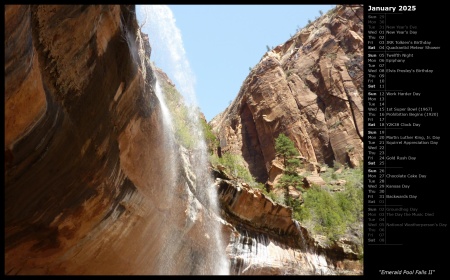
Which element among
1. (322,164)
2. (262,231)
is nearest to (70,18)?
(262,231)

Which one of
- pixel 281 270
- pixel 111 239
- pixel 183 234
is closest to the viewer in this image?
pixel 111 239

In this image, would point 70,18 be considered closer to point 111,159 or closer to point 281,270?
point 111,159

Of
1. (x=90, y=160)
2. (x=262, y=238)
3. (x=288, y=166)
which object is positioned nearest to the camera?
(x=90, y=160)

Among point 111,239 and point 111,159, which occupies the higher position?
point 111,159

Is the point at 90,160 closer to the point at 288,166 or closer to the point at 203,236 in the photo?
the point at 203,236

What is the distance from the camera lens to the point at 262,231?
20.4 m

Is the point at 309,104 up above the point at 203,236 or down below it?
above

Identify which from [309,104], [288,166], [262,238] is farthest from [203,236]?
[309,104]

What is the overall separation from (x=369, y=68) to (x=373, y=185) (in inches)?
114

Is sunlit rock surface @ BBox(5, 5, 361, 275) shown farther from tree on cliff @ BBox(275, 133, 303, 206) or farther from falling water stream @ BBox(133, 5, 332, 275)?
tree on cliff @ BBox(275, 133, 303, 206)

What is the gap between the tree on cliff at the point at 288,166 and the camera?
127ft

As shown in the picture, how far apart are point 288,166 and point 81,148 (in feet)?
114

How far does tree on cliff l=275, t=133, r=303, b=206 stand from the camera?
3859cm

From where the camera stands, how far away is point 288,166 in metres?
42.8
